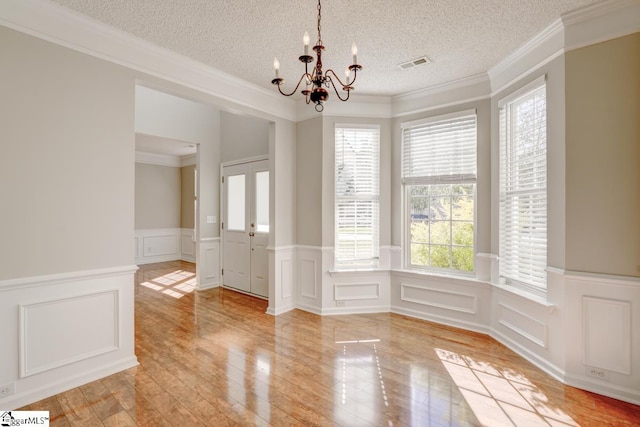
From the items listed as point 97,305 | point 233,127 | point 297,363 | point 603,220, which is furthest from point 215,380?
point 233,127

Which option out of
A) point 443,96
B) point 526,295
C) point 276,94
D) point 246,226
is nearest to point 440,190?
point 443,96

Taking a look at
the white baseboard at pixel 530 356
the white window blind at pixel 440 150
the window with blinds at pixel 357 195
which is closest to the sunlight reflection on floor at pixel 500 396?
the white baseboard at pixel 530 356

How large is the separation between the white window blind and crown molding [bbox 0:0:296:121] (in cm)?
213

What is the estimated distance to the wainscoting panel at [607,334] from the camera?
2.43m

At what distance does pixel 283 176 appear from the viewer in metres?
4.52

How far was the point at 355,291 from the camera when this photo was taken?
14.5 feet

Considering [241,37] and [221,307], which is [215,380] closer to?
[221,307]

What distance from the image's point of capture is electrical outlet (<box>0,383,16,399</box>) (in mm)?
2230

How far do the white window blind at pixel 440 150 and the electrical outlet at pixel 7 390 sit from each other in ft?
14.3

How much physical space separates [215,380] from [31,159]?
2275 millimetres

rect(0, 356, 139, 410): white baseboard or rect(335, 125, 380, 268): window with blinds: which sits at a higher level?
rect(335, 125, 380, 268): window with blinds

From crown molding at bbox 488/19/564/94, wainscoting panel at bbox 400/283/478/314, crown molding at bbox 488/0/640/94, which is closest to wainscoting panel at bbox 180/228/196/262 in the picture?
wainscoting panel at bbox 400/283/478/314

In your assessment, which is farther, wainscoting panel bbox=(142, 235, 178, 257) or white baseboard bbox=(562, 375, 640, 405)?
wainscoting panel bbox=(142, 235, 178, 257)

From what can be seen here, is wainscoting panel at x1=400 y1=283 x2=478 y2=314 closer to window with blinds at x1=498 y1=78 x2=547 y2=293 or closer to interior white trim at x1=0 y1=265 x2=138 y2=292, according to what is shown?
window with blinds at x1=498 y1=78 x2=547 y2=293
